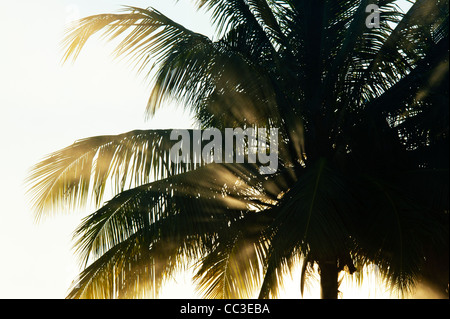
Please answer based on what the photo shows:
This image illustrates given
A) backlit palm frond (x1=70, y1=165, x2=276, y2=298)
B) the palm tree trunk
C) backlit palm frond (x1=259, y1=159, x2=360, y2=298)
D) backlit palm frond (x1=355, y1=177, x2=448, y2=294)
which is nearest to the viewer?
backlit palm frond (x1=259, y1=159, x2=360, y2=298)

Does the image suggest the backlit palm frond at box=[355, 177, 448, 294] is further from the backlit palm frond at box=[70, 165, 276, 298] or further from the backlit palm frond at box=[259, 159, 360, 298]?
the backlit palm frond at box=[70, 165, 276, 298]

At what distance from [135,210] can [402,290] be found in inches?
123

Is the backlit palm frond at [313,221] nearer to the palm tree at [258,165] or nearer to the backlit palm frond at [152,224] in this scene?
the palm tree at [258,165]

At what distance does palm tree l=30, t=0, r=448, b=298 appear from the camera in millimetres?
6246

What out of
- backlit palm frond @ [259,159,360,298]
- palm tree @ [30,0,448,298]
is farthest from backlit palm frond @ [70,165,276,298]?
backlit palm frond @ [259,159,360,298]

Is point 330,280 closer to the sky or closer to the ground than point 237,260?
closer to the ground

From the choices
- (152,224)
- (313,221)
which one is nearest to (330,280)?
Answer: (313,221)

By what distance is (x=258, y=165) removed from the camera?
711 cm

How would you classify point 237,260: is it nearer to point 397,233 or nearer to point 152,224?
point 152,224

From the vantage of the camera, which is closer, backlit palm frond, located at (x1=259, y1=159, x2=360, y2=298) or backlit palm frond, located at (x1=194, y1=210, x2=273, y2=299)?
backlit palm frond, located at (x1=259, y1=159, x2=360, y2=298)

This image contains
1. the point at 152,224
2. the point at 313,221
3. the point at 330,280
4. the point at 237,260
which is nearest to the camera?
the point at 313,221

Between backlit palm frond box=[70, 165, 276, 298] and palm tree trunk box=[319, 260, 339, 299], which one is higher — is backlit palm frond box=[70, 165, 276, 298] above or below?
above

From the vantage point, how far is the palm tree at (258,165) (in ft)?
20.5

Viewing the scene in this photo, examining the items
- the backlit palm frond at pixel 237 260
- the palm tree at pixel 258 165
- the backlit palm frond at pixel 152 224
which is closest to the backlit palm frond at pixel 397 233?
the palm tree at pixel 258 165
